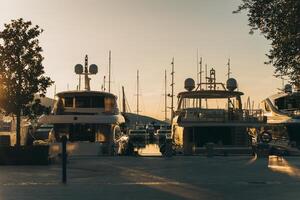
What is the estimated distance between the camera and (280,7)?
1414 centimetres

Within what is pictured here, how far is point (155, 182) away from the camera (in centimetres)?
1489

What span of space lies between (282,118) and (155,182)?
2658 centimetres

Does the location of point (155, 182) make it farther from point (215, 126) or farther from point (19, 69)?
point (215, 126)

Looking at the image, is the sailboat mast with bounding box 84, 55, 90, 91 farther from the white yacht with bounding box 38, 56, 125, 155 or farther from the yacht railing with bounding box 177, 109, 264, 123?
the yacht railing with bounding box 177, 109, 264, 123

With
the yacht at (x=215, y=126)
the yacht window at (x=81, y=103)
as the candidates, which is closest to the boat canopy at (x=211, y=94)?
the yacht at (x=215, y=126)

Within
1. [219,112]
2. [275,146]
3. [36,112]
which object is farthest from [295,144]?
[36,112]

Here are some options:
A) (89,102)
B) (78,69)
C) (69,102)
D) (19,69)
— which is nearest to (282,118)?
(89,102)

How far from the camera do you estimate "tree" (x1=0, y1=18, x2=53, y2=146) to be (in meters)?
22.4

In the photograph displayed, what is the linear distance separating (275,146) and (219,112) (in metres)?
4.63

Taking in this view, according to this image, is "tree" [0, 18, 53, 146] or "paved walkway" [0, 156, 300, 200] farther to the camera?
"tree" [0, 18, 53, 146]

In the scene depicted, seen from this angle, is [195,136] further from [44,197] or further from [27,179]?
[44,197]

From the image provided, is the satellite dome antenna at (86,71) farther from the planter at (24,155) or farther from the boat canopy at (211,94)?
the planter at (24,155)

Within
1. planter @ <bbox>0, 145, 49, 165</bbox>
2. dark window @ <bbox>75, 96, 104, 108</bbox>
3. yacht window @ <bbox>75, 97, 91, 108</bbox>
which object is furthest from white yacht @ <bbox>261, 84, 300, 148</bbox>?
planter @ <bbox>0, 145, 49, 165</bbox>

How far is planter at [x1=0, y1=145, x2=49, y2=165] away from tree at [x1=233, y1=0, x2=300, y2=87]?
415 inches
